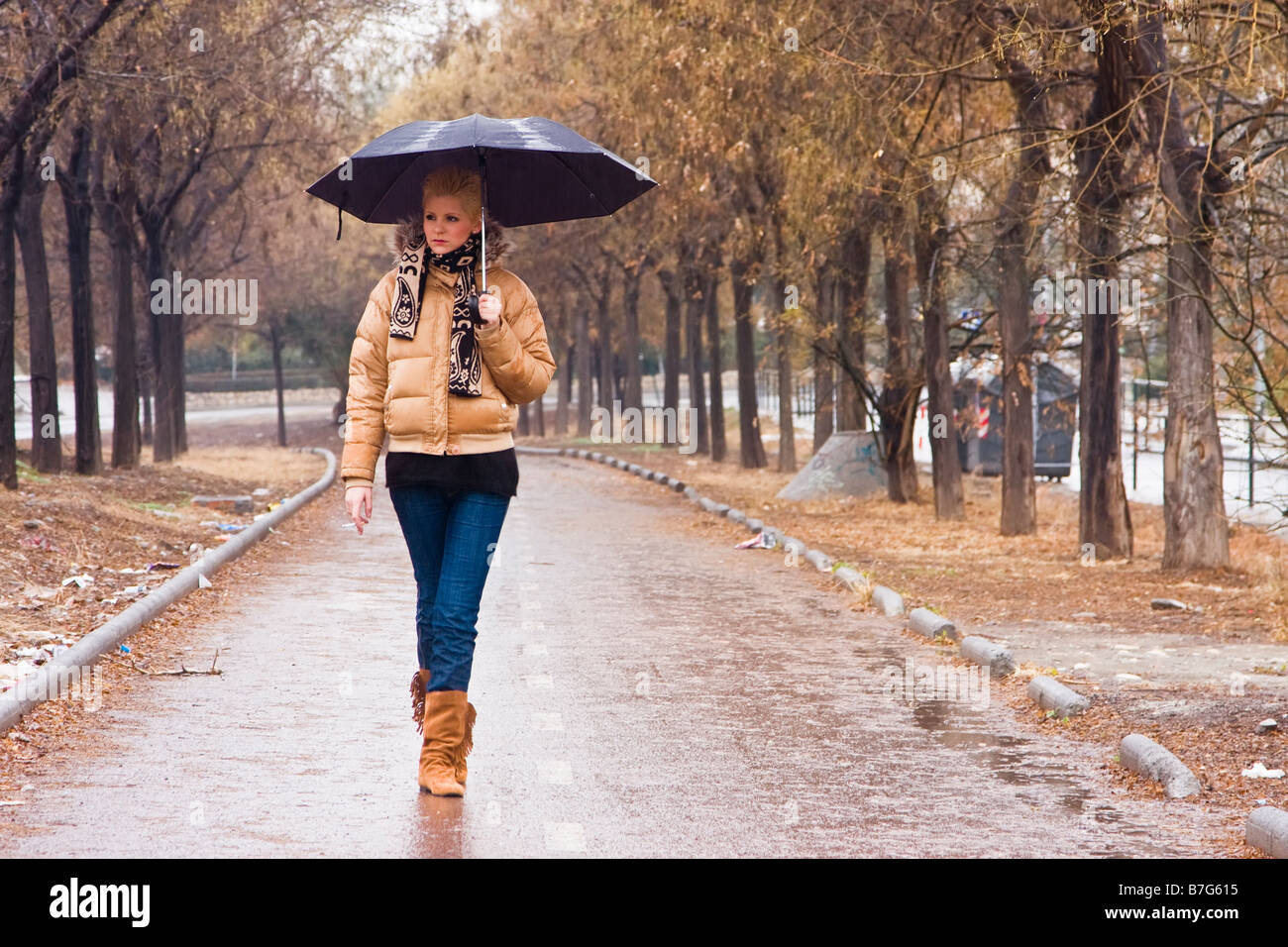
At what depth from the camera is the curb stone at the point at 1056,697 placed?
852cm

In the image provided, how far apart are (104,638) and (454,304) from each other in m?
4.71

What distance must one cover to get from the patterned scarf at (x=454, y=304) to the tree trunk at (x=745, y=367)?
77.9ft

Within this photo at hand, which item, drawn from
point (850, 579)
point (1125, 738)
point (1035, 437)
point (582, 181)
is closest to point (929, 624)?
point (850, 579)

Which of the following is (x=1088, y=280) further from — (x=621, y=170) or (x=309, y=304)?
(x=309, y=304)

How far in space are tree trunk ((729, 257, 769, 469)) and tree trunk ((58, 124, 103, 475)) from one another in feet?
37.5

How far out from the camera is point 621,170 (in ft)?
23.0

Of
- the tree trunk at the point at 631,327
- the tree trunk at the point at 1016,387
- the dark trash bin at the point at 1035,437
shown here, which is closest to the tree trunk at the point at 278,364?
the tree trunk at the point at 631,327

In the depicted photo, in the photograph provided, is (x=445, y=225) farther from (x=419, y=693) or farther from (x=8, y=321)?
(x=8, y=321)

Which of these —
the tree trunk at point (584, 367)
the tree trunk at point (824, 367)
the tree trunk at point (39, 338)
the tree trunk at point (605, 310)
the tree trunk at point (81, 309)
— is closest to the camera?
the tree trunk at point (39, 338)

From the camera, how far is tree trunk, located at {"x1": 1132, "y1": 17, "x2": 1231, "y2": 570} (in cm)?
1426

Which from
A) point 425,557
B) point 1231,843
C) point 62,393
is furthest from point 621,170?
point 62,393

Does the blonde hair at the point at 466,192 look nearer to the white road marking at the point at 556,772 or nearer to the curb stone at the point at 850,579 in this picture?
the white road marking at the point at 556,772

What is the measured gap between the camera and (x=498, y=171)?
6.77 m

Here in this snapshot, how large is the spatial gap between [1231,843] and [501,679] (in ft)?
15.0
